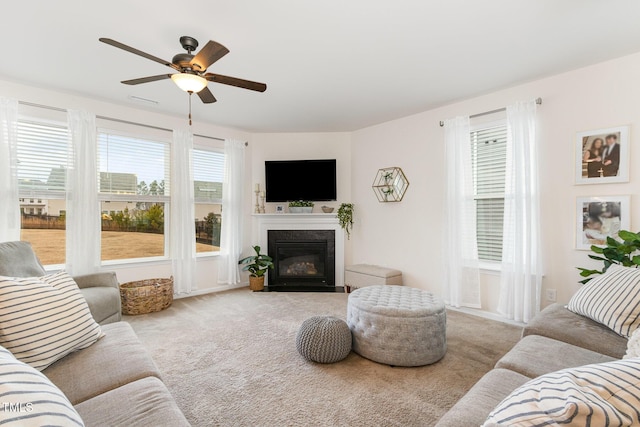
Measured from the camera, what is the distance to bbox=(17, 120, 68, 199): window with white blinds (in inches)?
127

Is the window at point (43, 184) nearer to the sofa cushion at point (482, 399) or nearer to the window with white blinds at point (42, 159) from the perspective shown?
the window with white blinds at point (42, 159)

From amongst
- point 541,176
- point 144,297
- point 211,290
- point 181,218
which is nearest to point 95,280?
point 144,297

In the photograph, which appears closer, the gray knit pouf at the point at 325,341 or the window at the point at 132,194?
the gray knit pouf at the point at 325,341

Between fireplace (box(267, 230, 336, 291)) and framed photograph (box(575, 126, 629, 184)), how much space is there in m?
3.17

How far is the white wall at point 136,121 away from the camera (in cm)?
320

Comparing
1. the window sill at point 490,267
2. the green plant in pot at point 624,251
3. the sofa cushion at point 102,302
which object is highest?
the green plant in pot at point 624,251

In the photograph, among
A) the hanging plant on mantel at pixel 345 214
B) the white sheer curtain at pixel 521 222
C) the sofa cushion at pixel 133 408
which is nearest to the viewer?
the sofa cushion at pixel 133 408

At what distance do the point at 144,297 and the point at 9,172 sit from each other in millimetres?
1861

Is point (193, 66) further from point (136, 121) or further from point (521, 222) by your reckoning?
point (521, 222)

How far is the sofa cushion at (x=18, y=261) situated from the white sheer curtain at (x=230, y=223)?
7.72 feet

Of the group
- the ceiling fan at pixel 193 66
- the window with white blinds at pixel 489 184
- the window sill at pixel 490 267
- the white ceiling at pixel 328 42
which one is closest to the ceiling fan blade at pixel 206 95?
the ceiling fan at pixel 193 66

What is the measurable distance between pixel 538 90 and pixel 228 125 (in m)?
4.00

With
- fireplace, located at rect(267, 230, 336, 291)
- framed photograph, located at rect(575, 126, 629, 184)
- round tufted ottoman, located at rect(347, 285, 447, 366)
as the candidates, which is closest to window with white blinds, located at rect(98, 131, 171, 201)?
fireplace, located at rect(267, 230, 336, 291)

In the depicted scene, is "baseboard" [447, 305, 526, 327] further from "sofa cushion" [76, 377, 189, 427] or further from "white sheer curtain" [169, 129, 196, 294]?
"white sheer curtain" [169, 129, 196, 294]
